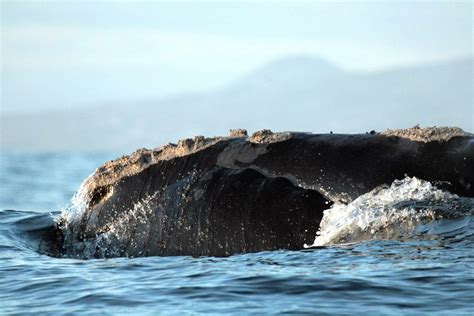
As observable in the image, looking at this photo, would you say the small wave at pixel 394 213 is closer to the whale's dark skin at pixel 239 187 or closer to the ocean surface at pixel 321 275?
the ocean surface at pixel 321 275

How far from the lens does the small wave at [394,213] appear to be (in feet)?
28.3

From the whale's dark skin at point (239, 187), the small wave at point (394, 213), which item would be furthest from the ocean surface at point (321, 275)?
the whale's dark skin at point (239, 187)

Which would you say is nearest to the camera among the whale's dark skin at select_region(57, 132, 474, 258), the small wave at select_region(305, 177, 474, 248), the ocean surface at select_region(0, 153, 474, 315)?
the ocean surface at select_region(0, 153, 474, 315)

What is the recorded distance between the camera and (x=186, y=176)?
9.98 meters

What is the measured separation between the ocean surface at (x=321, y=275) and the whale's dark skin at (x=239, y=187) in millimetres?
222

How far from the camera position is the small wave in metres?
8.63

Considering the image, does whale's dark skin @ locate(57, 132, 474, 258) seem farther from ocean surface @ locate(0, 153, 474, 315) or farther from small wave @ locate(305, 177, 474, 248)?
ocean surface @ locate(0, 153, 474, 315)

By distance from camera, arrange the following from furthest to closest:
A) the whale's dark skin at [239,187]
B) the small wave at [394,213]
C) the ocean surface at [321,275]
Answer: the whale's dark skin at [239,187] < the small wave at [394,213] < the ocean surface at [321,275]

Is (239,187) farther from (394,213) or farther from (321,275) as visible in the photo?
(321,275)

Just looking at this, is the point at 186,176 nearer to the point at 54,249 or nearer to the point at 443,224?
the point at 54,249

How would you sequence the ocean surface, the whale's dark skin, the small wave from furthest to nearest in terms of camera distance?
the whale's dark skin < the small wave < the ocean surface

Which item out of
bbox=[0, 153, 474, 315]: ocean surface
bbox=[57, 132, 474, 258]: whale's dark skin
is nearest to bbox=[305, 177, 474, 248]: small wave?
bbox=[0, 153, 474, 315]: ocean surface

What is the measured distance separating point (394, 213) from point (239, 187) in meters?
1.48

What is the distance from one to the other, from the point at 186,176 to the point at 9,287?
203 centimetres
